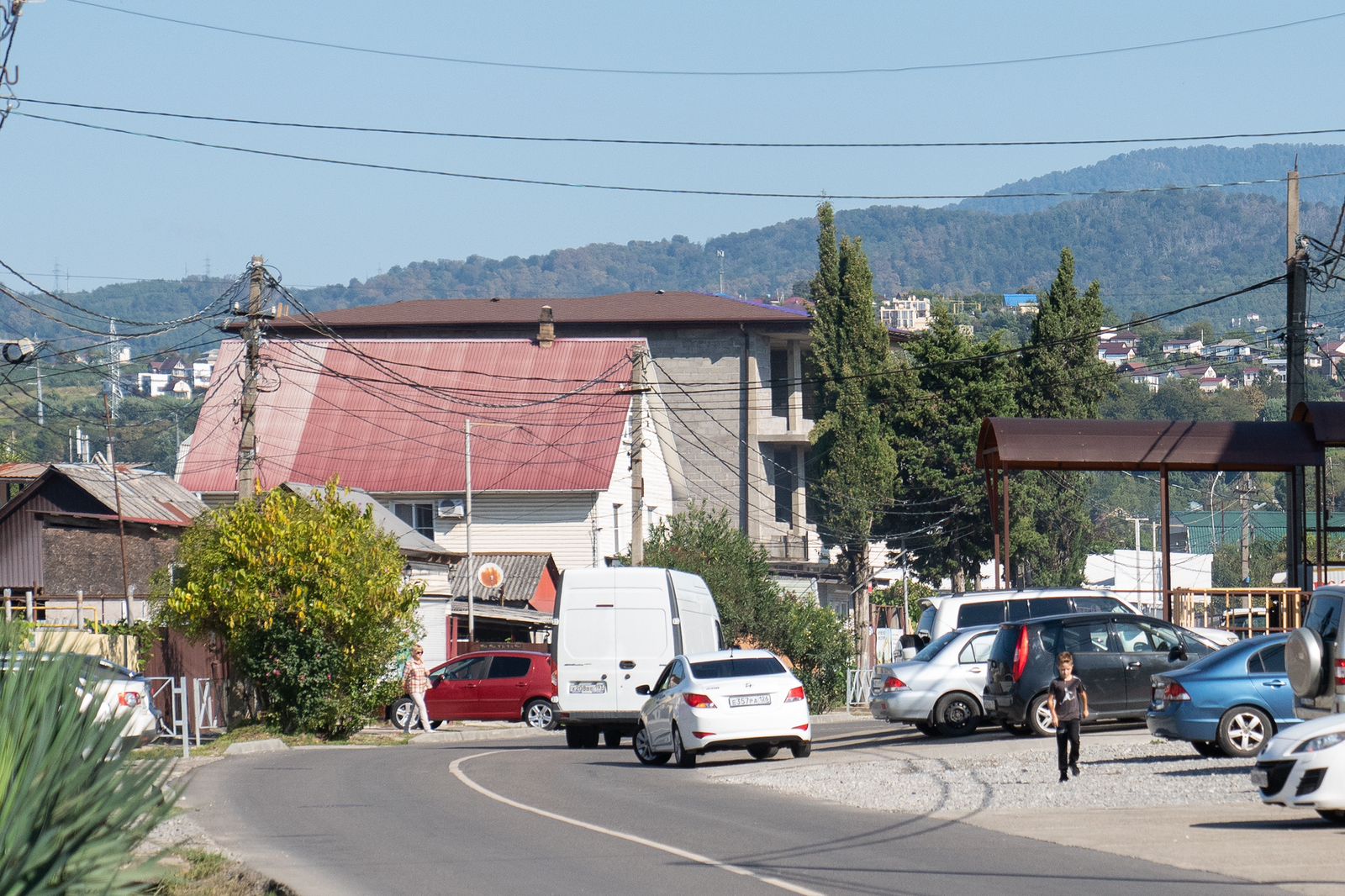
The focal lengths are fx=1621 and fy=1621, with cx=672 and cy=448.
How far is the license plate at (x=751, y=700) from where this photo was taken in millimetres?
21188

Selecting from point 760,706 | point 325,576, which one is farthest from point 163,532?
point 760,706

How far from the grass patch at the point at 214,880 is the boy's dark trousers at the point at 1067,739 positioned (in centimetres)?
866

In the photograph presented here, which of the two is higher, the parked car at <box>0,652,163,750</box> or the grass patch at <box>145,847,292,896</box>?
the parked car at <box>0,652,163,750</box>

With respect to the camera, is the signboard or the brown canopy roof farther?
the signboard

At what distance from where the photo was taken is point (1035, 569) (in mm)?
67125

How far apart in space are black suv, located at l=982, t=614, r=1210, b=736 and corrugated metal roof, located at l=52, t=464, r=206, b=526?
94.1ft

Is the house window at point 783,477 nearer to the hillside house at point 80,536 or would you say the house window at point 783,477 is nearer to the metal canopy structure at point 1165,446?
the hillside house at point 80,536

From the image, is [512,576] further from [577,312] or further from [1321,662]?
[1321,662]

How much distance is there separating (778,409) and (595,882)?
64.6 meters

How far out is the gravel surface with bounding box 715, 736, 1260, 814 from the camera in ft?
51.6

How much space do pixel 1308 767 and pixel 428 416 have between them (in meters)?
49.6

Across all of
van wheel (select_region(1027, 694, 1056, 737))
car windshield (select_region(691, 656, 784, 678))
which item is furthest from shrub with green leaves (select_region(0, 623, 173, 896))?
van wheel (select_region(1027, 694, 1056, 737))

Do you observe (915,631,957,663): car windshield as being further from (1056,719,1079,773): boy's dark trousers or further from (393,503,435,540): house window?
(393,503,435,540): house window

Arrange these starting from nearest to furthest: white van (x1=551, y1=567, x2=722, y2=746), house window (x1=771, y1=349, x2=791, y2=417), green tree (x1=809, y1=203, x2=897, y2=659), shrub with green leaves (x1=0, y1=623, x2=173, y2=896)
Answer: shrub with green leaves (x1=0, y1=623, x2=173, y2=896)
white van (x1=551, y1=567, x2=722, y2=746)
green tree (x1=809, y1=203, x2=897, y2=659)
house window (x1=771, y1=349, x2=791, y2=417)
